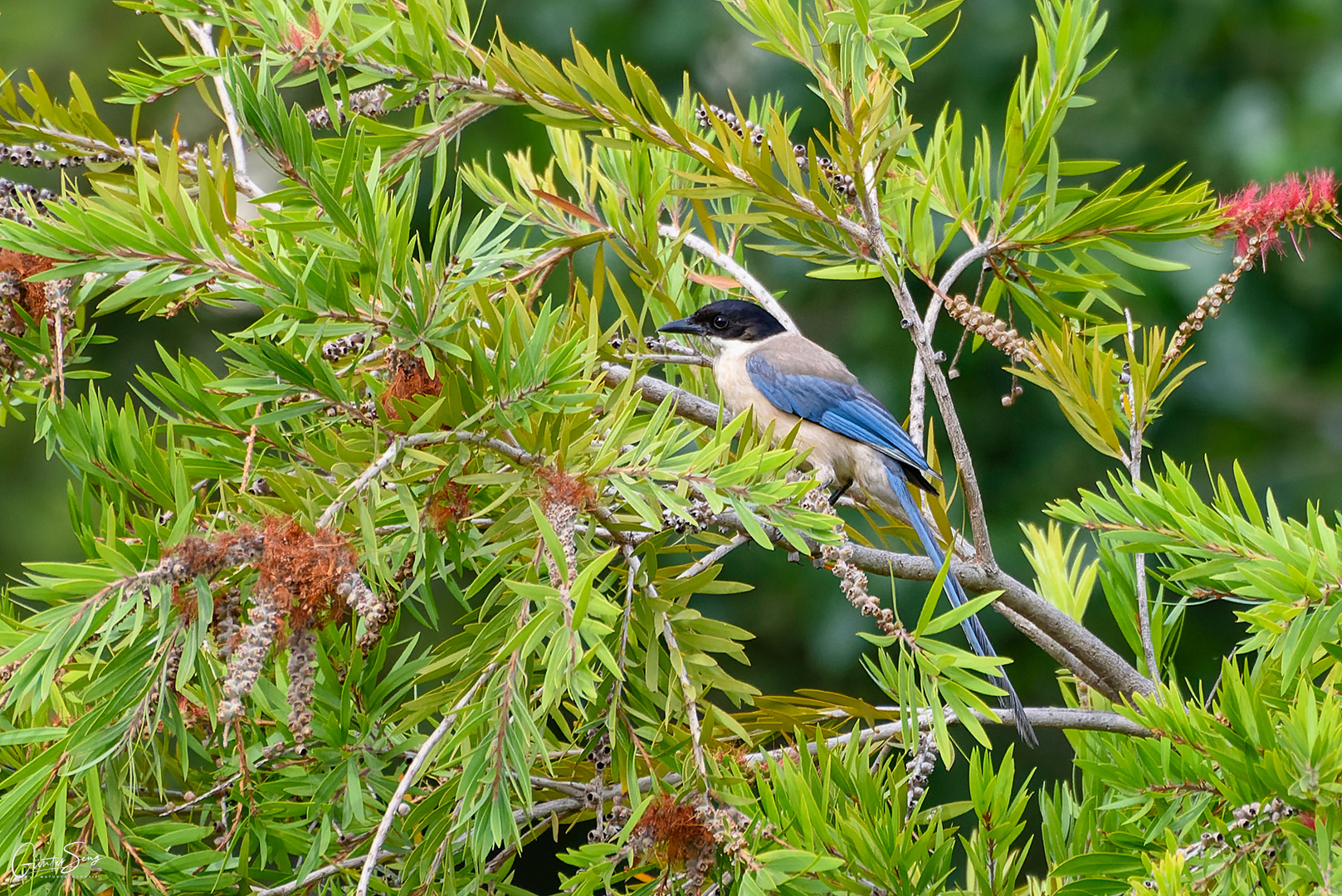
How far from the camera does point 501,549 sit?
1.23 m

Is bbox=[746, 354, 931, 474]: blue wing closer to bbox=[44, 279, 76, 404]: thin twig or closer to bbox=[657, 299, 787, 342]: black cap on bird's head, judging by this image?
bbox=[657, 299, 787, 342]: black cap on bird's head

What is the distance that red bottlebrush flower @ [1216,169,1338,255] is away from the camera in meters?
1.53

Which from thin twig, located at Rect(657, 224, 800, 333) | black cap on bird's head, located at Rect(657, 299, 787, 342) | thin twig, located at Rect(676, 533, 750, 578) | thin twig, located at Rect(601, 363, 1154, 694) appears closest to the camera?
thin twig, located at Rect(676, 533, 750, 578)

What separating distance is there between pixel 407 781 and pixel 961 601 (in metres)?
1.32

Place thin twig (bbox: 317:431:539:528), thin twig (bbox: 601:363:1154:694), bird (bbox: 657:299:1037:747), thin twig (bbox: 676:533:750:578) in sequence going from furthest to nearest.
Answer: bird (bbox: 657:299:1037:747)
thin twig (bbox: 601:363:1154:694)
thin twig (bbox: 676:533:750:578)
thin twig (bbox: 317:431:539:528)

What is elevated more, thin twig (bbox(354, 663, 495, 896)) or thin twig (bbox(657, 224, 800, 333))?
thin twig (bbox(657, 224, 800, 333))

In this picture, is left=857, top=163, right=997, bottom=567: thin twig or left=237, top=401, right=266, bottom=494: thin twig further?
left=857, top=163, right=997, bottom=567: thin twig

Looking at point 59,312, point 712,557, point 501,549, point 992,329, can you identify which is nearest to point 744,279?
point 992,329

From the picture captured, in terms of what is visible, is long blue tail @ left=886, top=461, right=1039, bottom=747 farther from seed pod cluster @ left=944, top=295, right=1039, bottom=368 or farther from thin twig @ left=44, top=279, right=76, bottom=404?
thin twig @ left=44, top=279, right=76, bottom=404

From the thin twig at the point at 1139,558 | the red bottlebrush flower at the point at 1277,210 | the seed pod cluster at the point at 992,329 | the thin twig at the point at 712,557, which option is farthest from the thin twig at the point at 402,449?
the red bottlebrush flower at the point at 1277,210

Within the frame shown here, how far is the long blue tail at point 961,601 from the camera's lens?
5.11 ft

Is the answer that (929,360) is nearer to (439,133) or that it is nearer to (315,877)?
(439,133)

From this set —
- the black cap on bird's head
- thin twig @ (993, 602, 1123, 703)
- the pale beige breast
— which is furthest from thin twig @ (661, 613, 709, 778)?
the black cap on bird's head

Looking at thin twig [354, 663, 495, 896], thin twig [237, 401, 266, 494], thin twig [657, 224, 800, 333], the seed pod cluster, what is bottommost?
thin twig [354, 663, 495, 896]
